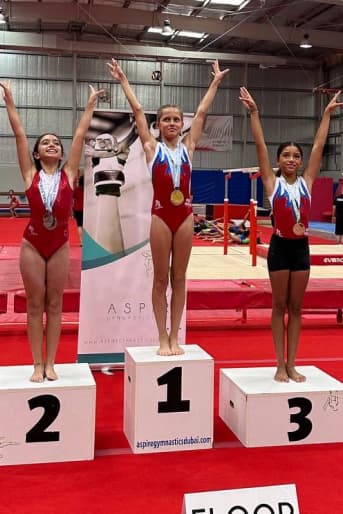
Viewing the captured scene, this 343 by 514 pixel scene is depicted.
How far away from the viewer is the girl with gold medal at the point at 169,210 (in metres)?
3.78

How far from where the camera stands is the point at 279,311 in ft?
12.5

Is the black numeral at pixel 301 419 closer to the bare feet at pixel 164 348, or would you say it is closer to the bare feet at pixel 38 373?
the bare feet at pixel 164 348

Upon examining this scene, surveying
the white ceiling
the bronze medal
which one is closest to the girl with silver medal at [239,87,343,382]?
the bronze medal

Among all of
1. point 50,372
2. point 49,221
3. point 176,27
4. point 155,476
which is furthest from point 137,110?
point 176,27

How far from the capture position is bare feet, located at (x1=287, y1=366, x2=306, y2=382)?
3779 millimetres

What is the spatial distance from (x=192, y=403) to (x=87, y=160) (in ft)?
7.23

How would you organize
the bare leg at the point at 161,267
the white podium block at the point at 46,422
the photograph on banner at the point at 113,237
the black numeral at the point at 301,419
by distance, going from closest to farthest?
1. the white podium block at the point at 46,422
2. the black numeral at the point at 301,419
3. the bare leg at the point at 161,267
4. the photograph on banner at the point at 113,237

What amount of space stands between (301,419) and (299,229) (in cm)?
109

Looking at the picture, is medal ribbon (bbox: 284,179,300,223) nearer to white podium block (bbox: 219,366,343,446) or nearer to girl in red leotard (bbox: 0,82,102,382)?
white podium block (bbox: 219,366,343,446)

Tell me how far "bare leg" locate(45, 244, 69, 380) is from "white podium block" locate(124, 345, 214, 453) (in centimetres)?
47

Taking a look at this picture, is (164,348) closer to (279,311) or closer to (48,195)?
(279,311)

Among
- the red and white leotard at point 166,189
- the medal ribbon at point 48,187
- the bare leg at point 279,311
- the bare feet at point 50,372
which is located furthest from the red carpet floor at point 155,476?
the red and white leotard at point 166,189

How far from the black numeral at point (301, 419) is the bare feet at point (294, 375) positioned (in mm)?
211

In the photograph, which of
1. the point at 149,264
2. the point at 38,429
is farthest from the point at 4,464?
the point at 149,264
